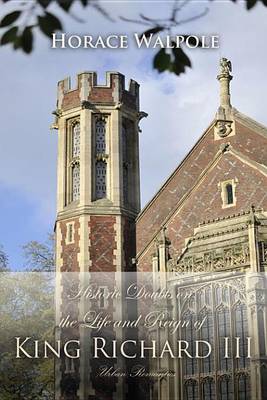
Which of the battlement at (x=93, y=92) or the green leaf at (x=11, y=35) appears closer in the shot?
the green leaf at (x=11, y=35)

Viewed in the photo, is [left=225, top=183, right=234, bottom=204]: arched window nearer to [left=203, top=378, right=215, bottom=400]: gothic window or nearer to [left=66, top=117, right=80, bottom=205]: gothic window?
[left=66, top=117, right=80, bottom=205]: gothic window

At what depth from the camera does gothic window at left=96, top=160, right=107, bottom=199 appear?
21.8 meters

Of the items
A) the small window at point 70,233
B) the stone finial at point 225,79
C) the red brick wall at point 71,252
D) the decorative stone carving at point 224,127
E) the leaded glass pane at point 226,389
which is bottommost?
the leaded glass pane at point 226,389

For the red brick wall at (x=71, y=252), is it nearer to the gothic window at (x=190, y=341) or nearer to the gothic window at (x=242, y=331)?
the gothic window at (x=190, y=341)

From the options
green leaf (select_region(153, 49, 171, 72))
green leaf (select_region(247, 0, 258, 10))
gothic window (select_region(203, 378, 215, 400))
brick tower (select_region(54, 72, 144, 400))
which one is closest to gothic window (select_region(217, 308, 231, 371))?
gothic window (select_region(203, 378, 215, 400))

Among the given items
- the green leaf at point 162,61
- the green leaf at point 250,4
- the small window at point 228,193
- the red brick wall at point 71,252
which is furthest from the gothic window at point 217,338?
the green leaf at point 250,4

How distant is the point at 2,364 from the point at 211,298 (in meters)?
8.86

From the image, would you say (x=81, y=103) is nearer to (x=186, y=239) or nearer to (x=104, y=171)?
(x=104, y=171)

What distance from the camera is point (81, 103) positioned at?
72.9 feet

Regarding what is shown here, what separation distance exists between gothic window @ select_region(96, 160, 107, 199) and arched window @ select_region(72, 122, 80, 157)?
2.45ft

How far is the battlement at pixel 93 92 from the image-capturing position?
22391 mm

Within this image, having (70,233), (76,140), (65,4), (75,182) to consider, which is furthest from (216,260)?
(65,4)

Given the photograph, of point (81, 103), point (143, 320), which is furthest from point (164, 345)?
point (81, 103)

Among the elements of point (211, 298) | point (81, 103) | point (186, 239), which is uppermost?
point (81, 103)
